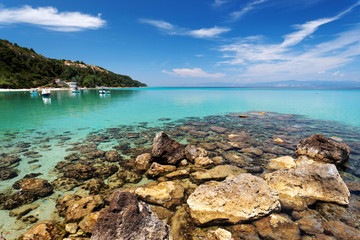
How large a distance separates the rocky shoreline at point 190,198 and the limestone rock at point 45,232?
3cm

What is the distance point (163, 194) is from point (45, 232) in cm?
393

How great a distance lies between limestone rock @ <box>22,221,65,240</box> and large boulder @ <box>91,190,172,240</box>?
6.27 ft

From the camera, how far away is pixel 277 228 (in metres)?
5.29

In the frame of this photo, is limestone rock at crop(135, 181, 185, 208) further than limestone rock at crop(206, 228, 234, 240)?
Yes

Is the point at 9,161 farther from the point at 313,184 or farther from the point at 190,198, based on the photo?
the point at 313,184

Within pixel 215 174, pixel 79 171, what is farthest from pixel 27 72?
pixel 215 174

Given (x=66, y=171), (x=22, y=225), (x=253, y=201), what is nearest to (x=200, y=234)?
(x=253, y=201)

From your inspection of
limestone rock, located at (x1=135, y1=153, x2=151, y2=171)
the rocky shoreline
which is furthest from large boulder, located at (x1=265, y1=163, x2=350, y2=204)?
limestone rock, located at (x1=135, y1=153, x2=151, y2=171)

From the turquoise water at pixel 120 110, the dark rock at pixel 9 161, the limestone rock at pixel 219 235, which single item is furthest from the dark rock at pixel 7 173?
the turquoise water at pixel 120 110

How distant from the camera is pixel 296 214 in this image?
5.98 m

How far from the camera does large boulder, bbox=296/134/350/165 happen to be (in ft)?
32.8

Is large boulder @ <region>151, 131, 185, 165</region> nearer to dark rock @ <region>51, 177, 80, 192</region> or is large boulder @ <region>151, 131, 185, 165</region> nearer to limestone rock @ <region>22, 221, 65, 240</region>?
dark rock @ <region>51, 177, 80, 192</region>

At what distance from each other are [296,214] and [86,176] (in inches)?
391

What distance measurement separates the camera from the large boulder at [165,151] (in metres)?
9.83
